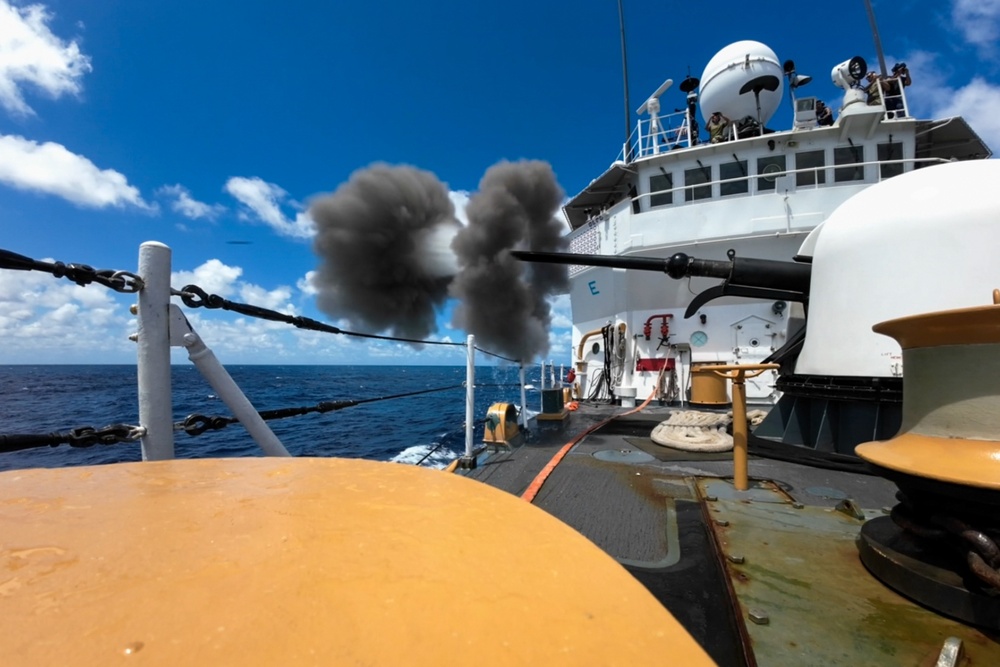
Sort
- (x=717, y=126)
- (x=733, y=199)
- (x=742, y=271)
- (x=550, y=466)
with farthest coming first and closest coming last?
(x=717, y=126) → (x=733, y=199) → (x=742, y=271) → (x=550, y=466)

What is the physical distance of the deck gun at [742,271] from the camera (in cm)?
419

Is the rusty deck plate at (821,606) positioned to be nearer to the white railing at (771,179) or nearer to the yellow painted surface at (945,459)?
the yellow painted surface at (945,459)

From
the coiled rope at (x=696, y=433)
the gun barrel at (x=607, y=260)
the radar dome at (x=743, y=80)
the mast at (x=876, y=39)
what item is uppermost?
the mast at (x=876, y=39)

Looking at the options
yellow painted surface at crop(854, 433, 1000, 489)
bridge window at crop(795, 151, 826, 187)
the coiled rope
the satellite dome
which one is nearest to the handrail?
yellow painted surface at crop(854, 433, 1000, 489)

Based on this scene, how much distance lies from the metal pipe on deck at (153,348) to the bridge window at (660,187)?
9944 millimetres

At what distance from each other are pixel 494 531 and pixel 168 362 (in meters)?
1.67

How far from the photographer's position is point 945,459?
58.2 inches

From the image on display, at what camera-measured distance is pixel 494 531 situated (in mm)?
823

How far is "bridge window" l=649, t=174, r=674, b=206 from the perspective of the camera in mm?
9898

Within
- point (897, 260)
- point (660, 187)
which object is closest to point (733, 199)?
point (660, 187)

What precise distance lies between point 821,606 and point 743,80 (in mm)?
11737

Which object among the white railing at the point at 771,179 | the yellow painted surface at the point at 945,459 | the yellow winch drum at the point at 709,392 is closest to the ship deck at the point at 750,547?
the yellow painted surface at the point at 945,459

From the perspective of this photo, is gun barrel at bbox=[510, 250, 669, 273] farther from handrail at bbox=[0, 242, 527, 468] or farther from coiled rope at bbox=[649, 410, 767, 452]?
handrail at bbox=[0, 242, 527, 468]

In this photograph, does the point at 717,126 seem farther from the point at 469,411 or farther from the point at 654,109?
the point at 469,411
